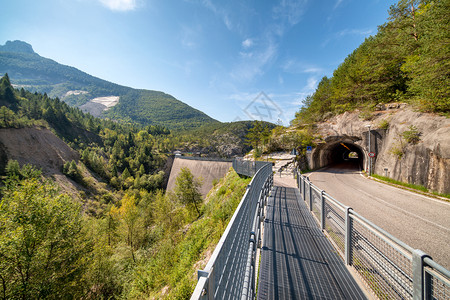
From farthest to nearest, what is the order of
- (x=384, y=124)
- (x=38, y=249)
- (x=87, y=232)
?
(x=87, y=232), (x=384, y=124), (x=38, y=249)

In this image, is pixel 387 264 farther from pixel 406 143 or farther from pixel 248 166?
pixel 406 143

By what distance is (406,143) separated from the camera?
1195 cm

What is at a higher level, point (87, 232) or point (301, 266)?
point (301, 266)

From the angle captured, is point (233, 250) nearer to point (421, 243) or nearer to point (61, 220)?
point (421, 243)

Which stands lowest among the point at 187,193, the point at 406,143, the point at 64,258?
the point at 64,258

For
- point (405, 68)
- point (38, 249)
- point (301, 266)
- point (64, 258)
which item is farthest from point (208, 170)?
point (301, 266)

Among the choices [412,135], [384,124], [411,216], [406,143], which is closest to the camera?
[411,216]

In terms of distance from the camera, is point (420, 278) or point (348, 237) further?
point (348, 237)

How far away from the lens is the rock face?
9.19 m

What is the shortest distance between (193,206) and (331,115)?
25.1 meters

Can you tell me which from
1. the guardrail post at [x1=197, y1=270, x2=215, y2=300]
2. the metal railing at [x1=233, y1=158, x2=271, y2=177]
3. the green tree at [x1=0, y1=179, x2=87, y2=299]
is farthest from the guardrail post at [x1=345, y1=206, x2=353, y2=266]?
the green tree at [x1=0, y1=179, x2=87, y2=299]

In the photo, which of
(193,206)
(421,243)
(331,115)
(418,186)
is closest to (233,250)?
(421,243)

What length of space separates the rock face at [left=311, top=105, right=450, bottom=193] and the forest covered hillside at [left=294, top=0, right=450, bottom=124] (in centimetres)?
114

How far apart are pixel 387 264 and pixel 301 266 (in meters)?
1.48
